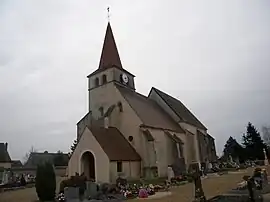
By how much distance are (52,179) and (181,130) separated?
76.2ft

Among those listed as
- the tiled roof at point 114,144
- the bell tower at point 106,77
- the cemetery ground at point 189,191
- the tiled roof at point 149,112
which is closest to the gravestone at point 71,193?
the cemetery ground at point 189,191

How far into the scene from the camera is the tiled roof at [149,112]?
106 feet

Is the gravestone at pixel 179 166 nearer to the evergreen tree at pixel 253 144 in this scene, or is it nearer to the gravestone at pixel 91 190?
the gravestone at pixel 91 190

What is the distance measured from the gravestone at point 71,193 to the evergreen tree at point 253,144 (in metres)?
43.1

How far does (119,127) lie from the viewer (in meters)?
32.4

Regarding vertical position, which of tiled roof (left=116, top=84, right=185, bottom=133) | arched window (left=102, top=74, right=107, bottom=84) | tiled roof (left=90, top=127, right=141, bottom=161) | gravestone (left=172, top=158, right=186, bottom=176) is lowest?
gravestone (left=172, top=158, right=186, bottom=176)

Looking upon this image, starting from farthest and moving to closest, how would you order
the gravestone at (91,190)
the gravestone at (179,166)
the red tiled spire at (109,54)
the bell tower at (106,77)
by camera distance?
the red tiled spire at (109,54)
the bell tower at (106,77)
the gravestone at (179,166)
the gravestone at (91,190)

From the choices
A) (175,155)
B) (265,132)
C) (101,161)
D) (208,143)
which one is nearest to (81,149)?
(101,161)

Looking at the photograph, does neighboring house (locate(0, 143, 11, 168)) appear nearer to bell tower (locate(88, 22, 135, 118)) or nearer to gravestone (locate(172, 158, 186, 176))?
→ bell tower (locate(88, 22, 135, 118))

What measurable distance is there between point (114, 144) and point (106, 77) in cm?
989

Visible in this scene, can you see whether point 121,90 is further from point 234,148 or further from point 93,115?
point 234,148

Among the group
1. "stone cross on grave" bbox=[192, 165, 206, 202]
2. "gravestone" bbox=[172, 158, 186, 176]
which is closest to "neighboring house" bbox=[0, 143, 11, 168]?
"gravestone" bbox=[172, 158, 186, 176]

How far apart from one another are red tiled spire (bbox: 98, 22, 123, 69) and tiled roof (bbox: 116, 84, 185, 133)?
141 inches

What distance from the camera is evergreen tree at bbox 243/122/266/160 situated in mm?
53416
